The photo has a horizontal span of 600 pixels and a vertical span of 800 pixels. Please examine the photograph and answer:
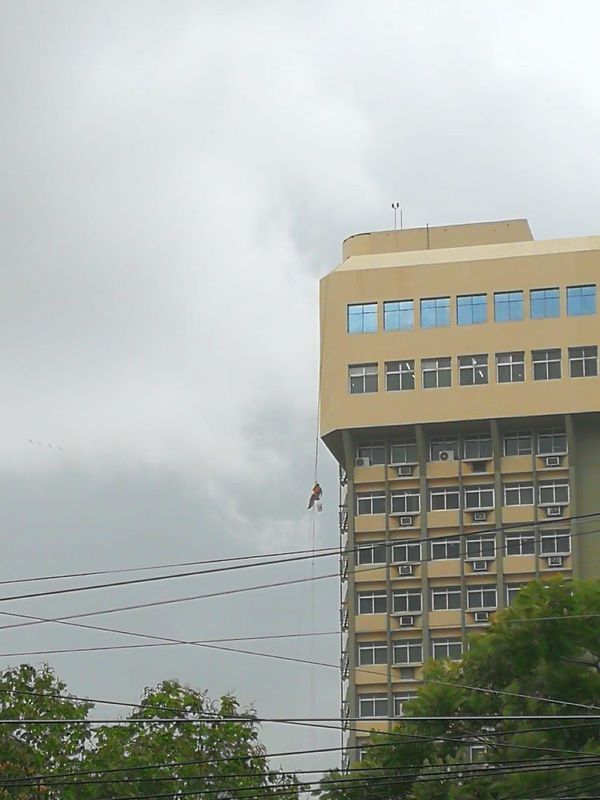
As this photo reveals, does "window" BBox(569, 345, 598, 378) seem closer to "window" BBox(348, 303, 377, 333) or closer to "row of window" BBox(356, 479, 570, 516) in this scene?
"row of window" BBox(356, 479, 570, 516)

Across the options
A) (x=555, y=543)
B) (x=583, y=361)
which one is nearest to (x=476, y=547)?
(x=555, y=543)

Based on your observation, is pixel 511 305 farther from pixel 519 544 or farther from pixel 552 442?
pixel 519 544

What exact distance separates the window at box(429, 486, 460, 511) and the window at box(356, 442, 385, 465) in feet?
6.53

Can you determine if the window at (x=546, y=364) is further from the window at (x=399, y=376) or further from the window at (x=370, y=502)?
the window at (x=370, y=502)

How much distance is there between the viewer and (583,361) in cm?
5400

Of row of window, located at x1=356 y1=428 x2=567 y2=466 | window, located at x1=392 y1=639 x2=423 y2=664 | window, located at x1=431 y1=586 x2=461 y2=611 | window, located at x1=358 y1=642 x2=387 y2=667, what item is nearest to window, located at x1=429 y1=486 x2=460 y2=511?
row of window, located at x1=356 y1=428 x2=567 y2=466

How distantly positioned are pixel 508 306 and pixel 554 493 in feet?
19.9

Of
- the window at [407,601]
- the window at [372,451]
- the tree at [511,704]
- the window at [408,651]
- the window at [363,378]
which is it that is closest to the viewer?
the tree at [511,704]

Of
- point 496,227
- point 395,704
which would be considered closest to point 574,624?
point 395,704

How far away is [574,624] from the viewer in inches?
1161

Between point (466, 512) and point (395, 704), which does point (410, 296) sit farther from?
point (395, 704)

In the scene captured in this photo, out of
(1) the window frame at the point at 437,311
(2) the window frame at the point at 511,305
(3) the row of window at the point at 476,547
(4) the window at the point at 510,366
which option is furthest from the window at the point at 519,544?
(1) the window frame at the point at 437,311

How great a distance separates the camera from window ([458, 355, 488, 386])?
54.5 metres

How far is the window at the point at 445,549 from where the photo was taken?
54.8 m
